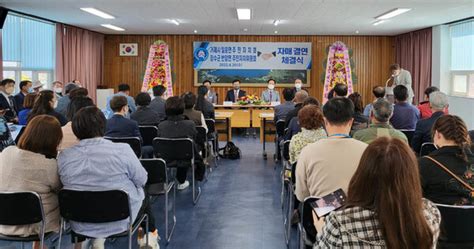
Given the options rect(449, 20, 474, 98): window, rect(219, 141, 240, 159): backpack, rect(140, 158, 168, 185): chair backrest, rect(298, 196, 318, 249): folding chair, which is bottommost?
rect(219, 141, 240, 159): backpack

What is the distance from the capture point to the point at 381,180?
1362 millimetres

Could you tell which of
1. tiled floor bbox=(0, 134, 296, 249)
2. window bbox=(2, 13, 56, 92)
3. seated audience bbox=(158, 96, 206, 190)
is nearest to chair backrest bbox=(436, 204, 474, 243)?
tiled floor bbox=(0, 134, 296, 249)

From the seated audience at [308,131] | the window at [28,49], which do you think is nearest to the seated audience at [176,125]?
the seated audience at [308,131]

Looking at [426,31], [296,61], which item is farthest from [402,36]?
[296,61]

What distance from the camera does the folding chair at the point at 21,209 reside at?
2.49 m

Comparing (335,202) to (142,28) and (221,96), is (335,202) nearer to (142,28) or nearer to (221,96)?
(142,28)

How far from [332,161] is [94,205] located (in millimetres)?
1411

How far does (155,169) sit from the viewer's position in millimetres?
3527

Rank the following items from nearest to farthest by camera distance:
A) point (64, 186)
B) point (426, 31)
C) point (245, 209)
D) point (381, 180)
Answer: point (381, 180) < point (64, 186) < point (245, 209) < point (426, 31)

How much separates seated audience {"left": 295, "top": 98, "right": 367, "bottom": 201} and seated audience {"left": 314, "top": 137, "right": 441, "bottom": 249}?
3.13 feet

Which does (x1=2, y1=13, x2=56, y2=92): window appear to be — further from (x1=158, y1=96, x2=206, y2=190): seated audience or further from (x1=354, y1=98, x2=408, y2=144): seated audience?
(x1=354, y1=98, x2=408, y2=144): seated audience

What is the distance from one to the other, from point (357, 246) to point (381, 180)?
0.24 m

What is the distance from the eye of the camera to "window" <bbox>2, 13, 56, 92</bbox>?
8.48 m

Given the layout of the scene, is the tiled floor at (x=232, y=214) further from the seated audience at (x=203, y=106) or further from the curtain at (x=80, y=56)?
the curtain at (x=80, y=56)
